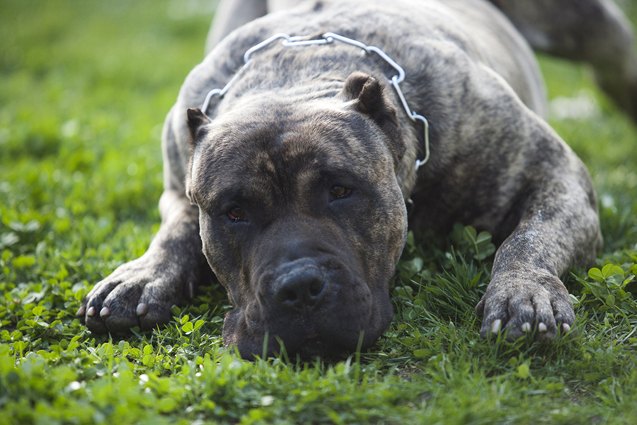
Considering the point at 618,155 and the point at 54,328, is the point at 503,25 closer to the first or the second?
the point at 618,155

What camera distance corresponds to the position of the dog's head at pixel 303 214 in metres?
2.89

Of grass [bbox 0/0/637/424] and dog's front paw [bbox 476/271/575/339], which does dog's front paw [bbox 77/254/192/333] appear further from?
dog's front paw [bbox 476/271/575/339]

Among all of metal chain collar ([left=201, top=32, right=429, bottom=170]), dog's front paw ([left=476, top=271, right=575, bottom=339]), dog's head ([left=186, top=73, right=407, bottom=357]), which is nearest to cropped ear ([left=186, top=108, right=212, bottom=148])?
dog's head ([left=186, top=73, right=407, bottom=357])

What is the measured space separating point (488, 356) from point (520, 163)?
4.26 ft

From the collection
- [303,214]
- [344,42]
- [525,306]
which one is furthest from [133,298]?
[525,306]

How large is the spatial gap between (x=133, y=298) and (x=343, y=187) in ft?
3.64

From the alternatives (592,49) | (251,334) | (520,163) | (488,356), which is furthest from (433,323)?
(592,49)

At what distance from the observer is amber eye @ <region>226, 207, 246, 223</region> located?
3.21 m

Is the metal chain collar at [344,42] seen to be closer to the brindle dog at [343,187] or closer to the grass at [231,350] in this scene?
the brindle dog at [343,187]

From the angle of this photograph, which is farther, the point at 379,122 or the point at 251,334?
the point at 379,122

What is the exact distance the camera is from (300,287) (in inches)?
110

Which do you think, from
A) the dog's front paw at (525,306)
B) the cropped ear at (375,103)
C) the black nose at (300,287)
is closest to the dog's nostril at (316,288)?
the black nose at (300,287)

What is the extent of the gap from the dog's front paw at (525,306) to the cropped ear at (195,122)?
1.37 meters

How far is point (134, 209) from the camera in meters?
5.16
